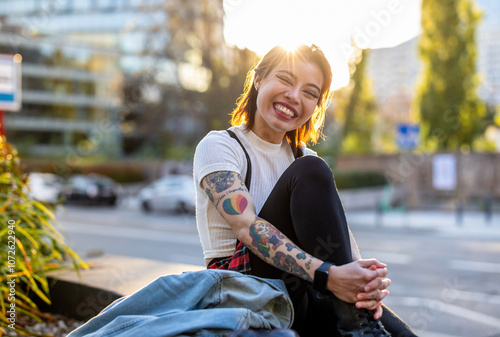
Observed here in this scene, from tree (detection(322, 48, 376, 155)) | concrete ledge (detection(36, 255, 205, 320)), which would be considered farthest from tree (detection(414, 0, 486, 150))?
concrete ledge (detection(36, 255, 205, 320))

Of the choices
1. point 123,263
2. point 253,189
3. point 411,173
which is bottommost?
point 411,173

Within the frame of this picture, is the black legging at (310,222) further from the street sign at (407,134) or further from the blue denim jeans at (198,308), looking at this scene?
the street sign at (407,134)

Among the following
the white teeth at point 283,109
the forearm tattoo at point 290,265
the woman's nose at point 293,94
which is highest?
the woman's nose at point 293,94

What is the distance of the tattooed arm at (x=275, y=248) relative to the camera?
5.85ft

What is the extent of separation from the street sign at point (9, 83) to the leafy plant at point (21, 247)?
7.54 ft

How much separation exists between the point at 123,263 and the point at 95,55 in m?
43.4

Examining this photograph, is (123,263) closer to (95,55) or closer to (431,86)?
(431,86)

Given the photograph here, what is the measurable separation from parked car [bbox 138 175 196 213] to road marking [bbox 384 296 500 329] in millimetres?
12571

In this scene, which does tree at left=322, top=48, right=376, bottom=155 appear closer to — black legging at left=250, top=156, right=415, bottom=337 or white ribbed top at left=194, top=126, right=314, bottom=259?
white ribbed top at left=194, top=126, right=314, bottom=259

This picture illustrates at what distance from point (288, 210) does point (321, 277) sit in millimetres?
261

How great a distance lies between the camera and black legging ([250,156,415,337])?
1840mm

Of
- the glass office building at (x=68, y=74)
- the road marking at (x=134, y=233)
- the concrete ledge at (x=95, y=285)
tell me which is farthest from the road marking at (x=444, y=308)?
the glass office building at (x=68, y=74)

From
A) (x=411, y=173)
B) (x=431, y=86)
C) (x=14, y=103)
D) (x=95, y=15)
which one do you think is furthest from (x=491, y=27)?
(x=14, y=103)

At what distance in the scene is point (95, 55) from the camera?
44344 millimetres
